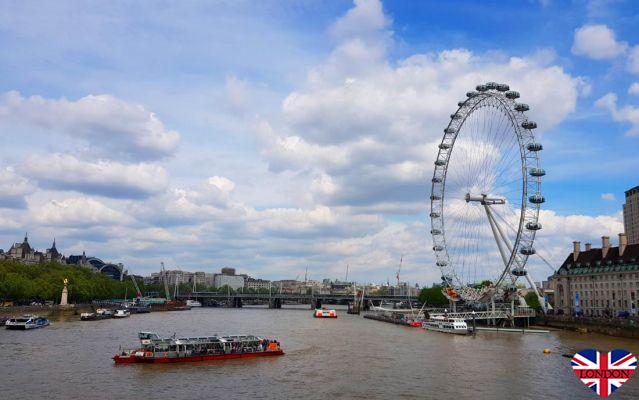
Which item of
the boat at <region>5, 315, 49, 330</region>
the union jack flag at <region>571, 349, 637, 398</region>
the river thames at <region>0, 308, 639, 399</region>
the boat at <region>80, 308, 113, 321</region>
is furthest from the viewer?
the boat at <region>80, 308, 113, 321</region>

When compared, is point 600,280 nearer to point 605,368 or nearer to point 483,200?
point 483,200

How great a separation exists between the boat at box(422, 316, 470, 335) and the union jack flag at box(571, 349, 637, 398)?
70385 mm

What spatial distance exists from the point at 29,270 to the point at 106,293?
30779mm

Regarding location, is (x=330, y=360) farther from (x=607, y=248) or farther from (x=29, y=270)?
(x=29, y=270)

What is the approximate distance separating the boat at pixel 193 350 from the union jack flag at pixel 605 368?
4067cm

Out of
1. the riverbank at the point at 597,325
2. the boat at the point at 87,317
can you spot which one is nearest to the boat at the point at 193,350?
the riverbank at the point at 597,325

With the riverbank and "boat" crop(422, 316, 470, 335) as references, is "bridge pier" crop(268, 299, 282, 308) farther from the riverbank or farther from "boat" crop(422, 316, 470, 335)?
the riverbank

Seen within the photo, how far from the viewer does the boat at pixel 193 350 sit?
143 ft

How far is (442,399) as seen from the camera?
3136 centimetres

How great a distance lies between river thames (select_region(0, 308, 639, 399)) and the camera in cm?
3288

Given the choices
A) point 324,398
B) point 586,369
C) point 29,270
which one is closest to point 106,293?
point 29,270

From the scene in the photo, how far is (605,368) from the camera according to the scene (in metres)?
7.15

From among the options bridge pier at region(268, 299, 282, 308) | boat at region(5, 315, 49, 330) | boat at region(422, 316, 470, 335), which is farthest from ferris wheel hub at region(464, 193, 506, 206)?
bridge pier at region(268, 299, 282, 308)

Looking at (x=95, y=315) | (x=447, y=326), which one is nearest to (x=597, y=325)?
(x=447, y=326)
